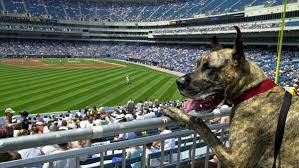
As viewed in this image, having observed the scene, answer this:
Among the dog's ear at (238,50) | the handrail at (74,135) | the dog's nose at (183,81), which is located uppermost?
the dog's ear at (238,50)

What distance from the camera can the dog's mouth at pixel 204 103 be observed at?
3968 millimetres

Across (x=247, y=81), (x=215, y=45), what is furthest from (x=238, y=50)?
A: (x=215, y=45)

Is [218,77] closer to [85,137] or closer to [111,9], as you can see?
[85,137]

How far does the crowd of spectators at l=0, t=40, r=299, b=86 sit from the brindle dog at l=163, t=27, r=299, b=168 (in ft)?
136

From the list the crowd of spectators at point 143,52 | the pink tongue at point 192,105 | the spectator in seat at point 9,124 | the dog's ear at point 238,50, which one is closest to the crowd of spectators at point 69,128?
the spectator in seat at point 9,124

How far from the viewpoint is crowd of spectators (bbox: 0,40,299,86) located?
55006 mm

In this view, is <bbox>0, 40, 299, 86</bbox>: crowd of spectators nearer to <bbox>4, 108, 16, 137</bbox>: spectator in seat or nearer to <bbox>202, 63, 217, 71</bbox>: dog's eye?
<bbox>4, 108, 16, 137</bbox>: spectator in seat

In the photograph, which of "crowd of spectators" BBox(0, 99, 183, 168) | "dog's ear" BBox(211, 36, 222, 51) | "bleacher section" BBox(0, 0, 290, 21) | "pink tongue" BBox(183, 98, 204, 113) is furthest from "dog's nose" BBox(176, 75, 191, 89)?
"bleacher section" BBox(0, 0, 290, 21)

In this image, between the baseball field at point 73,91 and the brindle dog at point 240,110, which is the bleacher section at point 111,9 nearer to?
the baseball field at point 73,91

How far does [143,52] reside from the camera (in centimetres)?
9856

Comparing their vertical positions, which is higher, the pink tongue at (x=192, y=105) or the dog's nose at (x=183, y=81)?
the dog's nose at (x=183, y=81)

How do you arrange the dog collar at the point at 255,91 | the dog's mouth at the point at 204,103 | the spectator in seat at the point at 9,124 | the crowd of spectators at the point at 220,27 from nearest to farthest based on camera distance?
the dog collar at the point at 255,91 → the dog's mouth at the point at 204,103 → the spectator in seat at the point at 9,124 → the crowd of spectators at the point at 220,27

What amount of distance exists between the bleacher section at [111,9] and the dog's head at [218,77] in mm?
82352

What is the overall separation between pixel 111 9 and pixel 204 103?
418 feet
